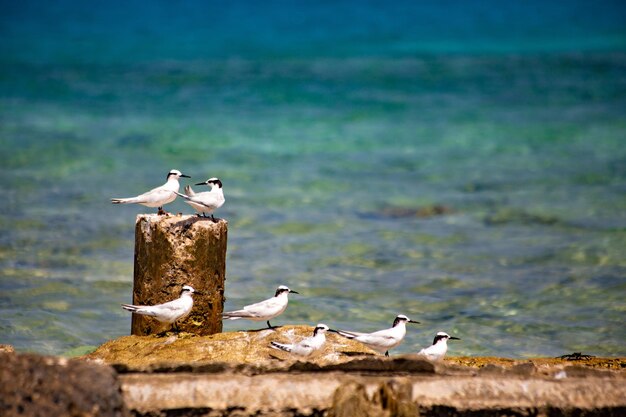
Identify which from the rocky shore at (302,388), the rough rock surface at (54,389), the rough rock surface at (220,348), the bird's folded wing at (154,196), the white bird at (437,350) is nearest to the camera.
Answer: the rough rock surface at (54,389)

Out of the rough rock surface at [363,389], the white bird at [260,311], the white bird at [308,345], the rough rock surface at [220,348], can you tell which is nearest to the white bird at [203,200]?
the white bird at [260,311]

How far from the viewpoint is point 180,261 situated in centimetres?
720

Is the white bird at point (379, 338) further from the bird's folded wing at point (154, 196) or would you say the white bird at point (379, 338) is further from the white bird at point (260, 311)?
the bird's folded wing at point (154, 196)

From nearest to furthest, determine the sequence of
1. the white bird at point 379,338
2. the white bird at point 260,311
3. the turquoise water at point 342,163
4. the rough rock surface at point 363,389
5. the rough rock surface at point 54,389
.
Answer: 1. the rough rock surface at point 54,389
2. the rough rock surface at point 363,389
3. the white bird at point 379,338
4. the white bird at point 260,311
5. the turquoise water at point 342,163

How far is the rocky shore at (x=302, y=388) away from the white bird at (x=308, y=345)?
53.2 inches

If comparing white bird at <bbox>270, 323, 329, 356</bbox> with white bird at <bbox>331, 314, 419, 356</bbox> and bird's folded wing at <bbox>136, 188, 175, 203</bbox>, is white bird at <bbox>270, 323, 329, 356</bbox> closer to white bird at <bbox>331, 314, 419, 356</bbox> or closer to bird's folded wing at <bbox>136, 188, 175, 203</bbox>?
white bird at <bbox>331, 314, 419, 356</bbox>

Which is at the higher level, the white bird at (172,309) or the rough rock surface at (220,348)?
the white bird at (172,309)

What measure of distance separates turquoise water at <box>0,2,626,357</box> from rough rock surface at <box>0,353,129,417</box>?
4.45m

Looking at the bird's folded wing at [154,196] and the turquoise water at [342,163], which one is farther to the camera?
the turquoise water at [342,163]

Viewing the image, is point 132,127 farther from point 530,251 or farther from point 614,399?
point 614,399

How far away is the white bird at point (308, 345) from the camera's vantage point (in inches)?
269

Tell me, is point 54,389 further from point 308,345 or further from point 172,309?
point 308,345

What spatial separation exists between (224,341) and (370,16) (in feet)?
130

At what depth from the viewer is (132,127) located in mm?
25438
